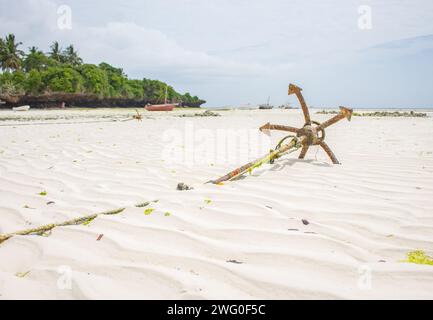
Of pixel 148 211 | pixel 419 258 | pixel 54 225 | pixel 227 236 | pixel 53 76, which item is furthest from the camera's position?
pixel 53 76

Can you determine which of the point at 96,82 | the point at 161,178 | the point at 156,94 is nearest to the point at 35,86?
the point at 96,82

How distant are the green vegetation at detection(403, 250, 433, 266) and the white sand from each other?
5 centimetres

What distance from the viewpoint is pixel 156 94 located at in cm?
7556

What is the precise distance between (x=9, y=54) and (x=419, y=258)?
219 ft

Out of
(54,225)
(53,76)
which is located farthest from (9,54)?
(54,225)

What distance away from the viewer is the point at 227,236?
1.82 m

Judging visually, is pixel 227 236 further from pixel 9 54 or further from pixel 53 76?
pixel 9 54

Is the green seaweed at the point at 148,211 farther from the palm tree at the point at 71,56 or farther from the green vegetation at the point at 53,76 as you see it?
the palm tree at the point at 71,56

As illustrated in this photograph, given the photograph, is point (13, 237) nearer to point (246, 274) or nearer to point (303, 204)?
point (246, 274)

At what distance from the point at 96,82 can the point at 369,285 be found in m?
56.8

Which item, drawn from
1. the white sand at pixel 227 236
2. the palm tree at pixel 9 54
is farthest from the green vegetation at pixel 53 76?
the white sand at pixel 227 236

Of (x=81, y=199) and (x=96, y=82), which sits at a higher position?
(x=96, y=82)

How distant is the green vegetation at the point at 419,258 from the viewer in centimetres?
148

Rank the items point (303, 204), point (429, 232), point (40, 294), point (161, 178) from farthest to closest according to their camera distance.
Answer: point (161, 178) → point (303, 204) → point (429, 232) → point (40, 294)
